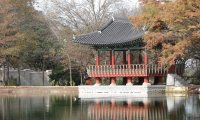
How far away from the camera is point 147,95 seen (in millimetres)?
35094

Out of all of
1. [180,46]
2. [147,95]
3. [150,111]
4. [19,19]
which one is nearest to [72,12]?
[19,19]

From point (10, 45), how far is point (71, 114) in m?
23.7

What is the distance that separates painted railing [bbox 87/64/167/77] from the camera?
3719cm

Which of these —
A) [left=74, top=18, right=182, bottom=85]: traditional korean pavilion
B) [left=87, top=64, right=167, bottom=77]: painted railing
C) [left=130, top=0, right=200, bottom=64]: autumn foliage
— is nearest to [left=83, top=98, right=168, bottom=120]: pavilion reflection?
[left=130, top=0, right=200, bottom=64]: autumn foliage

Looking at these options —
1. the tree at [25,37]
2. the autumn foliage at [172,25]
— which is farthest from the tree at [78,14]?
the autumn foliage at [172,25]

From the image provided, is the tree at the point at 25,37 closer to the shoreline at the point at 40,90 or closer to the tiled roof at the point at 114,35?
the shoreline at the point at 40,90

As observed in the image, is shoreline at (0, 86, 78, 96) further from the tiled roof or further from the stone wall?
the stone wall

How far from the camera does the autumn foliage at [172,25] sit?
29531mm

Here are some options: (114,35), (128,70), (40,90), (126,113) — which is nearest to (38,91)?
(40,90)

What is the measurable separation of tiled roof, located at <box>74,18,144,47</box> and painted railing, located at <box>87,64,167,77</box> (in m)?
1.72

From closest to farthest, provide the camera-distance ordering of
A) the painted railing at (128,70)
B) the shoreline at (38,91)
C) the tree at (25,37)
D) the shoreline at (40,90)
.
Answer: the painted railing at (128,70) < the shoreline at (38,91) < the shoreline at (40,90) < the tree at (25,37)

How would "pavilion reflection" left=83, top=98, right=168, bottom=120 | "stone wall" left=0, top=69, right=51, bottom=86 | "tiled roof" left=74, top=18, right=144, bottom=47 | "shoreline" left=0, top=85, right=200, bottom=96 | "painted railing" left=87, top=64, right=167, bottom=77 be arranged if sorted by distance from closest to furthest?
"pavilion reflection" left=83, top=98, right=168, bottom=120 → "painted railing" left=87, top=64, right=167, bottom=77 → "tiled roof" left=74, top=18, right=144, bottom=47 → "shoreline" left=0, top=85, right=200, bottom=96 → "stone wall" left=0, top=69, right=51, bottom=86

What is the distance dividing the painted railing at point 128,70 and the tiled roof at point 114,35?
1718 millimetres

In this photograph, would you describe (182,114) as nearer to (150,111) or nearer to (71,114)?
(150,111)
